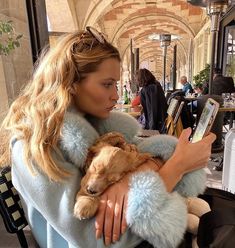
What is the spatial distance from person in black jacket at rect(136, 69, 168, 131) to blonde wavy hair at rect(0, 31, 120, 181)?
2642 millimetres

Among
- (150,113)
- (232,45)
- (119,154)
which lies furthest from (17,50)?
(232,45)

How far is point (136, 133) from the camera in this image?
3.61 ft

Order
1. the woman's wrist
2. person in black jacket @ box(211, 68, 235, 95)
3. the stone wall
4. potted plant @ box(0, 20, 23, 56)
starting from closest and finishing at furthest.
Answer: the woman's wrist → potted plant @ box(0, 20, 23, 56) → the stone wall → person in black jacket @ box(211, 68, 235, 95)

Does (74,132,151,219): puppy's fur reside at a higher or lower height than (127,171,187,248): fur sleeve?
higher

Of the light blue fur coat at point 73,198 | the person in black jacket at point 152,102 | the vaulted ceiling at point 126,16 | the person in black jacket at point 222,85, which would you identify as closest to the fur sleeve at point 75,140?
the light blue fur coat at point 73,198

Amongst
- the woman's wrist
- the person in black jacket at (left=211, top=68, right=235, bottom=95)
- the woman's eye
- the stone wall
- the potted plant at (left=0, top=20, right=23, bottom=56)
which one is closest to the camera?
the woman's wrist

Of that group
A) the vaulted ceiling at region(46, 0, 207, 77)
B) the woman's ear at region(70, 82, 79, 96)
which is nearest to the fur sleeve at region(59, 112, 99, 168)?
the woman's ear at region(70, 82, 79, 96)

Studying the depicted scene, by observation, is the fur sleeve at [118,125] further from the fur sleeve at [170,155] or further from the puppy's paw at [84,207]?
the puppy's paw at [84,207]

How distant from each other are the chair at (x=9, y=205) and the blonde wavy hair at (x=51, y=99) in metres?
0.07

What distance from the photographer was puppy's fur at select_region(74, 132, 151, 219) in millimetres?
726

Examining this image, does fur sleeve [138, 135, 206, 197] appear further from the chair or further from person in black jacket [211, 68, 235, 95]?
person in black jacket [211, 68, 235, 95]

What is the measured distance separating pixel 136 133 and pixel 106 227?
445 mm

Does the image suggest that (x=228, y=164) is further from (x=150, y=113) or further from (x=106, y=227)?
(x=150, y=113)

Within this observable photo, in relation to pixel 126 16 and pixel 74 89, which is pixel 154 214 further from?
pixel 126 16
